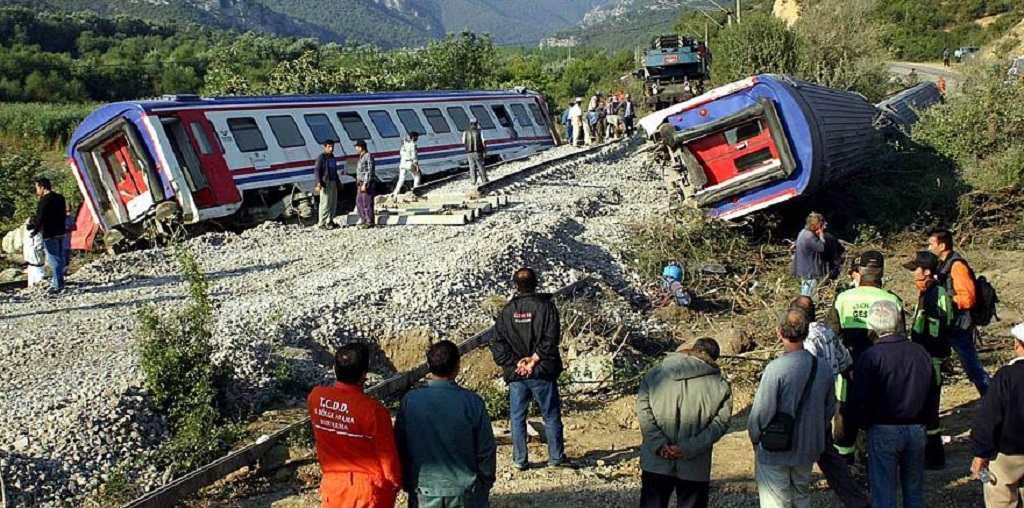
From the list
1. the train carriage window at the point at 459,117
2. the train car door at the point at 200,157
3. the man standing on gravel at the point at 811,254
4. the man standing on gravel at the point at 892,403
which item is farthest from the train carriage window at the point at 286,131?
the man standing on gravel at the point at 892,403

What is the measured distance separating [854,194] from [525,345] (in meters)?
11.9

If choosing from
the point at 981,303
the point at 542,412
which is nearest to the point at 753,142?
the point at 981,303

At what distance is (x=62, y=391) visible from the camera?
7.64m

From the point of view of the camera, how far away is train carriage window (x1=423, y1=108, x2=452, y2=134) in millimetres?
22391

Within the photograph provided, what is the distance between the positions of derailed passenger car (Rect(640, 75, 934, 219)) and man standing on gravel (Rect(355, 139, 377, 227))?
4522 millimetres

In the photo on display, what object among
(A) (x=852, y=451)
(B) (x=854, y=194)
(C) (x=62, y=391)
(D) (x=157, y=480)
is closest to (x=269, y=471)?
(D) (x=157, y=480)

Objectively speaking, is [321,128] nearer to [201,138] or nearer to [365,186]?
[201,138]

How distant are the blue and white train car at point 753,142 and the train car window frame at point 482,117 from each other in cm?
1052

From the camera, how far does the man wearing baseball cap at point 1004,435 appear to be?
4.82m

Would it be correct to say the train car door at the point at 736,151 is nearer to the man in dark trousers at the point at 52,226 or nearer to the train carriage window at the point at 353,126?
the train carriage window at the point at 353,126

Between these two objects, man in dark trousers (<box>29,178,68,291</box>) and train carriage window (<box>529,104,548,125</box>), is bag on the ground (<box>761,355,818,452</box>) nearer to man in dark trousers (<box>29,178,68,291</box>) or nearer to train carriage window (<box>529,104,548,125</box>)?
man in dark trousers (<box>29,178,68,291</box>)

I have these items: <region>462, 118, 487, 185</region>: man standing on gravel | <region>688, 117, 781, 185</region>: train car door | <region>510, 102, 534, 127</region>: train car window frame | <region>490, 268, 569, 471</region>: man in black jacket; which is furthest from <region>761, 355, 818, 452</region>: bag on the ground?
<region>510, 102, 534, 127</region>: train car window frame

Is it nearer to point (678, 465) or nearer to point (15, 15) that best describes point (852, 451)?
point (678, 465)

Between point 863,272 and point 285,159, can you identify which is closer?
point 863,272
